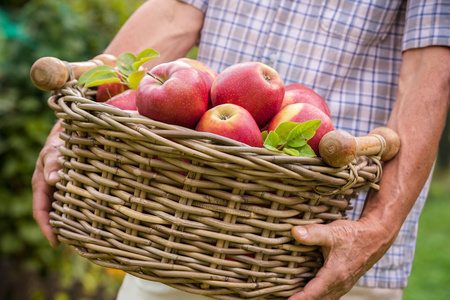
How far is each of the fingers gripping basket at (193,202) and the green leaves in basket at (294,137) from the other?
0.04m

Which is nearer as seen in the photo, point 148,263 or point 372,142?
point 148,263

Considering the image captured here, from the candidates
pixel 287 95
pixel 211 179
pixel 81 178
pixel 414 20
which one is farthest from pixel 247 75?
pixel 414 20

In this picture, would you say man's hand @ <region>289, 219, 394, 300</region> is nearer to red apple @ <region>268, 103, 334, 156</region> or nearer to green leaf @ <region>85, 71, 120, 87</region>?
red apple @ <region>268, 103, 334, 156</region>

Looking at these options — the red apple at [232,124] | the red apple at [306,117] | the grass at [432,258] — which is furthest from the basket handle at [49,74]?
the grass at [432,258]

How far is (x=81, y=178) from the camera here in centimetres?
107

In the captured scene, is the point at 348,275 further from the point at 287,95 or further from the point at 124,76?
the point at 124,76

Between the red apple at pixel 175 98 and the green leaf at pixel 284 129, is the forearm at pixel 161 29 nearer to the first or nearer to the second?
the red apple at pixel 175 98

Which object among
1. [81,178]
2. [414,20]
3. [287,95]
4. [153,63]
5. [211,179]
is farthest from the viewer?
[153,63]

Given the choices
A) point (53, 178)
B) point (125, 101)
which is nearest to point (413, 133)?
point (125, 101)

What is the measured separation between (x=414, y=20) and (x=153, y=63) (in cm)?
90

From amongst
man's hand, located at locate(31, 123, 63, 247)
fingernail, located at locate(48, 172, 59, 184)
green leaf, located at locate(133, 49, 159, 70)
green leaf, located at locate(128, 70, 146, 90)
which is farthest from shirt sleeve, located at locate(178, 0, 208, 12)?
fingernail, located at locate(48, 172, 59, 184)

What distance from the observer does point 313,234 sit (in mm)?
1026

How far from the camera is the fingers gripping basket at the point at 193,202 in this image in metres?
0.95

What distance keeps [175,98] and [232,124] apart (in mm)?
142
